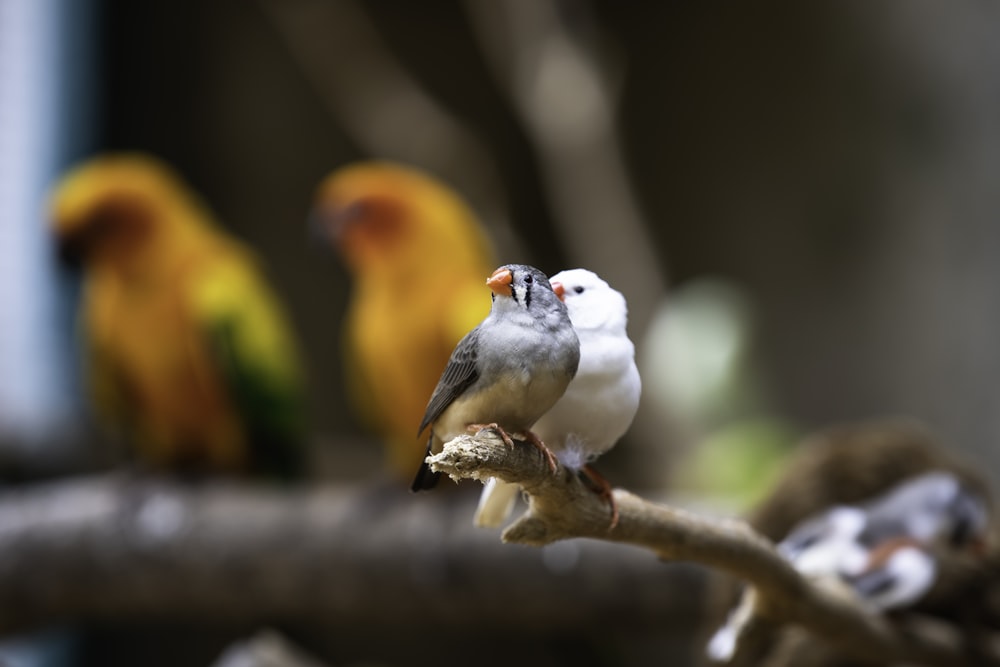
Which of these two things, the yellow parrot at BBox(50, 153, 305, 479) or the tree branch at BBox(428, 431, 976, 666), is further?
the yellow parrot at BBox(50, 153, 305, 479)

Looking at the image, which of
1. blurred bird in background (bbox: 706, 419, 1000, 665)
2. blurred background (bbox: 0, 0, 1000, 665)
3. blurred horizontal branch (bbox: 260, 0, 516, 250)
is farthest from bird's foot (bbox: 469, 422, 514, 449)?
blurred horizontal branch (bbox: 260, 0, 516, 250)

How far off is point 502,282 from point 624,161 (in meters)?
2.67

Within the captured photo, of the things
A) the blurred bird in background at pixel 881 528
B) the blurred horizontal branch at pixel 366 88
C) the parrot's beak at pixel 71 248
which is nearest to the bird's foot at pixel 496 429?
the blurred bird in background at pixel 881 528

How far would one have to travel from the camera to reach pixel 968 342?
2.61 m

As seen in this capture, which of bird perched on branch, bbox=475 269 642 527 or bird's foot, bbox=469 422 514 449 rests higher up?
bird perched on branch, bbox=475 269 642 527

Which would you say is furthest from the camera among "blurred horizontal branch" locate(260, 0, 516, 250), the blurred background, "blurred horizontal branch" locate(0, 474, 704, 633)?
"blurred horizontal branch" locate(260, 0, 516, 250)

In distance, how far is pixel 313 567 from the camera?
1.99 metres

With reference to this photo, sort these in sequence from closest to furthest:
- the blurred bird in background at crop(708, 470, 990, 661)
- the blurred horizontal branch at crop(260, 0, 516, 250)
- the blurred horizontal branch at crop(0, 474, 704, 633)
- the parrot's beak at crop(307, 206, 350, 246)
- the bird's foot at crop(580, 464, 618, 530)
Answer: the bird's foot at crop(580, 464, 618, 530) → the blurred bird in background at crop(708, 470, 990, 661) → the parrot's beak at crop(307, 206, 350, 246) → the blurred horizontal branch at crop(0, 474, 704, 633) → the blurred horizontal branch at crop(260, 0, 516, 250)

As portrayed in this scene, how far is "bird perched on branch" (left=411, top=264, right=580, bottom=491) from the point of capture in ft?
1.89

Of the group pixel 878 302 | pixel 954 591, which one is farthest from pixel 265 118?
pixel 954 591

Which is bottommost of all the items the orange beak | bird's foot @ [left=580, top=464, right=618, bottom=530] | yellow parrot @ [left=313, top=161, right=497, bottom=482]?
bird's foot @ [left=580, top=464, right=618, bottom=530]

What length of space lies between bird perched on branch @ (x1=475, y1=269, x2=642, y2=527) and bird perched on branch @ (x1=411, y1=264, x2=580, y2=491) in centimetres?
2

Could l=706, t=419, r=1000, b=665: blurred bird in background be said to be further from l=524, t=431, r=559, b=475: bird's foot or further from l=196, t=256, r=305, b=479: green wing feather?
l=196, t=256, r=305, b=479: green wing feather

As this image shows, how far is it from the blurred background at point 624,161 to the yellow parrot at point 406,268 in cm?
99
